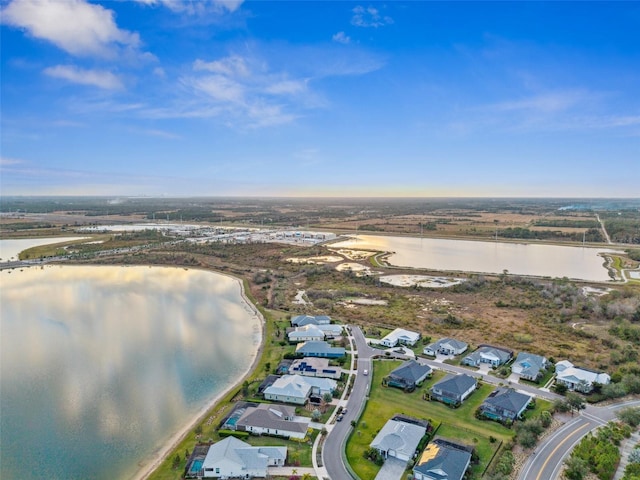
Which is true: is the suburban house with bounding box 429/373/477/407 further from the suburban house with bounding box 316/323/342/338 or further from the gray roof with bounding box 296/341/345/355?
the suburban house with bounding box 316/323/342/338

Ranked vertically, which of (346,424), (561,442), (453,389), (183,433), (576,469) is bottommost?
(183,433)

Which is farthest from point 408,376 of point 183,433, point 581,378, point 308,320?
point 183,433

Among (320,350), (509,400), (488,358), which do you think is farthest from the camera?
(320,350)

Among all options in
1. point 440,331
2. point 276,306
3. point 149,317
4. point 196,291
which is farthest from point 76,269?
point 440,331

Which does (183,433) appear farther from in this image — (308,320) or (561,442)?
(561,442)

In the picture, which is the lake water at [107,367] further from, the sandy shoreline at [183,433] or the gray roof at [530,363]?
the gray roof at [530,363]

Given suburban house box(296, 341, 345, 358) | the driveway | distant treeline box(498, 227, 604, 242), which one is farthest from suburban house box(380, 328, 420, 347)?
distant treeline box(498, 227, 604, 242)

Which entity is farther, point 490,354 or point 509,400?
point 490,354
